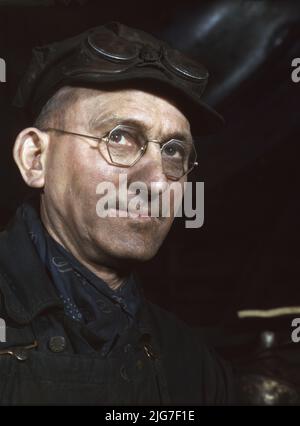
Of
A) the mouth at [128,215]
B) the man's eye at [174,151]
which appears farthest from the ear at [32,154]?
the man's eye at [174,151]

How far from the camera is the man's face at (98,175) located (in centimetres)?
176

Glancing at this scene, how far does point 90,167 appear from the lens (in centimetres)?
178

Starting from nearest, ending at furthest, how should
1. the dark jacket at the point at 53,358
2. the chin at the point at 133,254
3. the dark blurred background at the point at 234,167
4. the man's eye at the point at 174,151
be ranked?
the dark jacket at the point at 53,358 < the chin at the point at 133,254 < the man's eye at the point at 174,151 < the dark blurred background at the point at 234,167

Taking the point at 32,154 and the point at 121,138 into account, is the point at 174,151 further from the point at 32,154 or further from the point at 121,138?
the point at 32,154

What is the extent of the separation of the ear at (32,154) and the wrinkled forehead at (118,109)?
0.12m

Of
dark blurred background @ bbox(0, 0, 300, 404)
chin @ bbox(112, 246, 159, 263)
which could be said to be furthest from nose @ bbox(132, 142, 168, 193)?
dark blurred background @ bbox(0, 0, 300, 404)

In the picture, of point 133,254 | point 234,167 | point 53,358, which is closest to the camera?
point 53,358

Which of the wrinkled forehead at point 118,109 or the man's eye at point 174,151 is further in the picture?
the man's eye at point 174,151

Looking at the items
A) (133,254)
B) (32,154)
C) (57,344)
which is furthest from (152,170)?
(57,344)

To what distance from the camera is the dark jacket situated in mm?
1572

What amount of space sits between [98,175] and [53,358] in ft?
1.69

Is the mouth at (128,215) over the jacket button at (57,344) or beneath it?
over

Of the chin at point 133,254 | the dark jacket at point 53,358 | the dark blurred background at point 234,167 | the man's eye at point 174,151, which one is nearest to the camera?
the dark jacket at point 53,358

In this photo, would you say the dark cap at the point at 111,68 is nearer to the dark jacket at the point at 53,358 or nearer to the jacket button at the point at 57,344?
the dark jacket at the point at 53,358
